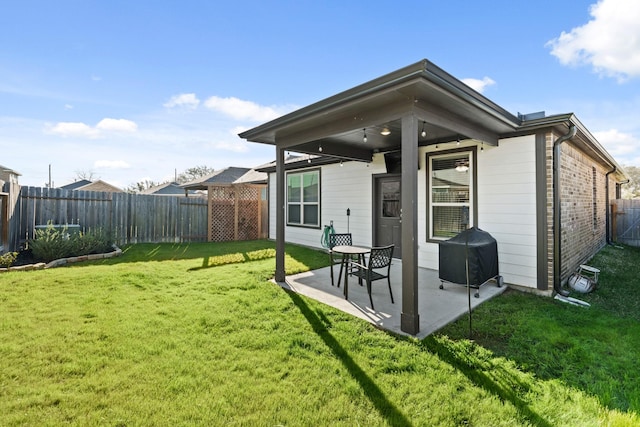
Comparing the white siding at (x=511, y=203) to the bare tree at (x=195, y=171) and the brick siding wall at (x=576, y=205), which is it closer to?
the brick siding wall at (x=576, y=205)

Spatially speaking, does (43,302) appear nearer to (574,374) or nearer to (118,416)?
(118,416)

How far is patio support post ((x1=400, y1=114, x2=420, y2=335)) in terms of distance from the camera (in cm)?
319

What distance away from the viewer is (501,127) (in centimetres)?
454

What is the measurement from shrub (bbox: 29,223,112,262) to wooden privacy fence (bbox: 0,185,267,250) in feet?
2.27

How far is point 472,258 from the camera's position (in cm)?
447

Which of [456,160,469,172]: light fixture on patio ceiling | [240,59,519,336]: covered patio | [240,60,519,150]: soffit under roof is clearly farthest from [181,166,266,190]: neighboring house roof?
[456,160,469,172]: light fixture on patio ceiling

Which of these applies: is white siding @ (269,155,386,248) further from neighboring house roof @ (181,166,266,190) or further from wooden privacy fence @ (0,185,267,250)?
neighboring house roof @ (181,166,266,190)

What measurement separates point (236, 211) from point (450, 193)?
805 centimetres

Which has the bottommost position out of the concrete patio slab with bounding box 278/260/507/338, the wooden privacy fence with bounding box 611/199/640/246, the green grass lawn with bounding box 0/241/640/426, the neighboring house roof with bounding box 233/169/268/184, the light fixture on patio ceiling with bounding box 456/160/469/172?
the green grass lawn with bounding box 0/241/640/426

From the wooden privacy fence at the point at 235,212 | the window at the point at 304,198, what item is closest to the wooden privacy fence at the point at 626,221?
the window at the point at 304,198

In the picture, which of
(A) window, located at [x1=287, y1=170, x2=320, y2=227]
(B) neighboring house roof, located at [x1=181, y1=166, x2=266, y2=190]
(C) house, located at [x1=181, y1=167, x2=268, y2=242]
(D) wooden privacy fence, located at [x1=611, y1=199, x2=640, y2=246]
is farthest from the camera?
(B) neighboring house roof, located at [x1=181, y1=166, x2=266, y2=190]

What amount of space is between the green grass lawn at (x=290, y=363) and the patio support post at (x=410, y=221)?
0.95 feet

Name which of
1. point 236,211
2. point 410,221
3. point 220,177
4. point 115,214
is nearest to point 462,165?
point 410,221

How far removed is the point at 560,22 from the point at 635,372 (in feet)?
21.0
